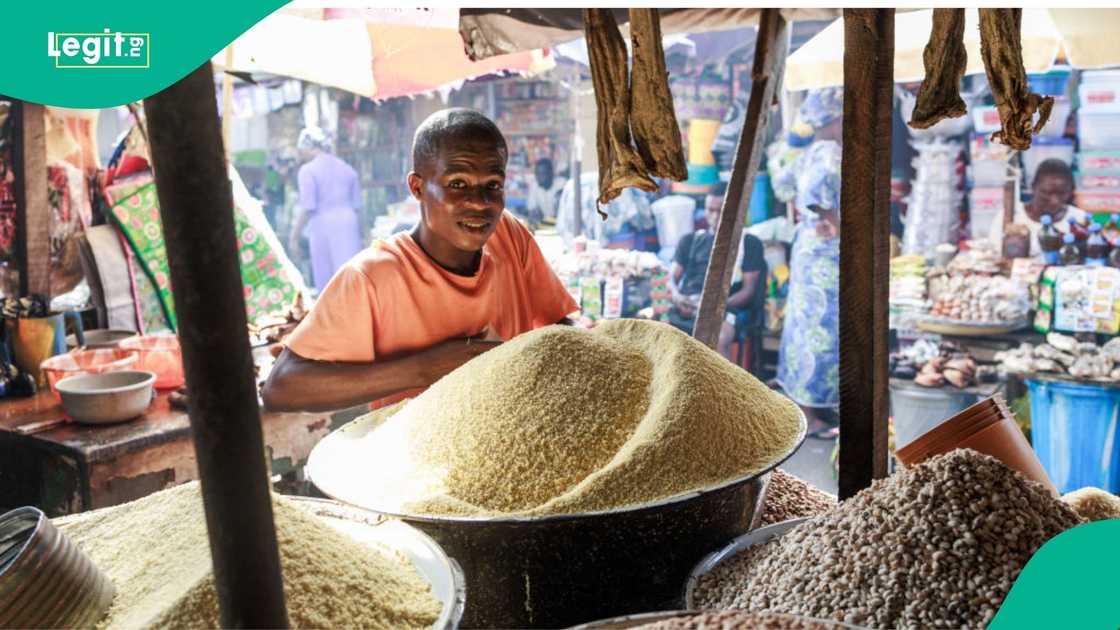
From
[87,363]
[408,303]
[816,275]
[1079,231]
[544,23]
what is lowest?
[816,275]

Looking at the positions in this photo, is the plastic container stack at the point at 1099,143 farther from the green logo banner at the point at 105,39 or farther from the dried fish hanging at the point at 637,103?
the green logo banner at the point at 105,39

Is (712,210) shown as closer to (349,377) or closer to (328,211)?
Answer: (328,211)

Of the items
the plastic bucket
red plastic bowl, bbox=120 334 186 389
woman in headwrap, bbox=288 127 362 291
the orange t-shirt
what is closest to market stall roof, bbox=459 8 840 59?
the orange t-shirt

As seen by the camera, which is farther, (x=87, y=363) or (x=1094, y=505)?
(x=87, y=363)

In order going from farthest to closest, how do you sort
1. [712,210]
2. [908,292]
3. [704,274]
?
[712,210] < [704,274] < [908,292]

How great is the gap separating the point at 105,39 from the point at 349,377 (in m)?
1.49

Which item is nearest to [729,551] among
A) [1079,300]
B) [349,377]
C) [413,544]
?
[413,544]

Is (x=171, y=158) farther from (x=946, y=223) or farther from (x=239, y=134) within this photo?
(x=239, y=134)

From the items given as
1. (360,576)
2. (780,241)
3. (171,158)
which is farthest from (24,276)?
(780,241)

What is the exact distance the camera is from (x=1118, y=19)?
333cm


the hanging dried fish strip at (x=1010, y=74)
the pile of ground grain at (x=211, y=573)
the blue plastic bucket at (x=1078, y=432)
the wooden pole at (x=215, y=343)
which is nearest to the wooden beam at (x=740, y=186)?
the hanging dried fish strip at (x=1010, y=74)

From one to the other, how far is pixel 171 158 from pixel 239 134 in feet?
A: 30.4

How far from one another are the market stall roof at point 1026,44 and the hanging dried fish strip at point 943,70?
1.67m

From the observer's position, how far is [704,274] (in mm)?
5688
